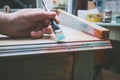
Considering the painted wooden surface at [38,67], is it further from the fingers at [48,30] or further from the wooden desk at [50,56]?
the fingers at [48,30]

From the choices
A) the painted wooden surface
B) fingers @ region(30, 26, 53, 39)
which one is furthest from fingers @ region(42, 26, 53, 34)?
the painted wooden surface

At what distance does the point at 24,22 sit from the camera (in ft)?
1.86

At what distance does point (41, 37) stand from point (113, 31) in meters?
1.21

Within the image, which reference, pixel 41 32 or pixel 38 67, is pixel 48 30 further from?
pixel 38 67

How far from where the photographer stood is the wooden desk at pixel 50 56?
0.50 metres

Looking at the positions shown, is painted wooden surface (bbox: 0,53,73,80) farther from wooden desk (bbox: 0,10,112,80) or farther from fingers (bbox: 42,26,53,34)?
fingers (bbox: 42,26,53,34)

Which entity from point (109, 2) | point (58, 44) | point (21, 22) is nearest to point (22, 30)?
point (21, 22)

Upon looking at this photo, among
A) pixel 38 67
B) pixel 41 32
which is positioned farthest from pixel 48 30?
pixel 38 67

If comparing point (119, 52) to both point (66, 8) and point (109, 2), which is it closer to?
point (109, 2)

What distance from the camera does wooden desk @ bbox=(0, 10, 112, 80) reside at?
0.50m

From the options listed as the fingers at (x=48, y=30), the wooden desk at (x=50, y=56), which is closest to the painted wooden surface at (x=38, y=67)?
the wooden desk at (x=50, y=56)

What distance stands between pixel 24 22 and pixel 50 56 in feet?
0.43

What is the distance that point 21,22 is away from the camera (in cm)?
57

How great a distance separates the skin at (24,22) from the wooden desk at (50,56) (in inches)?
1.1
